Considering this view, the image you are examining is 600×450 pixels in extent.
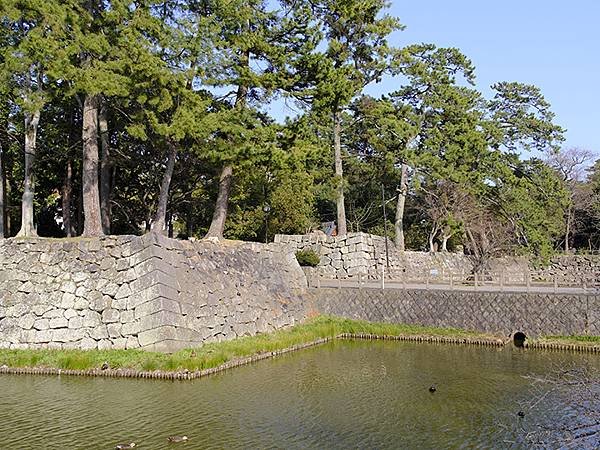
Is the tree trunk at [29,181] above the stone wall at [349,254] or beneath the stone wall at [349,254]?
above

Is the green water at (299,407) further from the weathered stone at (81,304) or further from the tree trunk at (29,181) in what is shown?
the tree trunk at (29,181)

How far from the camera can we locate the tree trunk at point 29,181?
21.4 m

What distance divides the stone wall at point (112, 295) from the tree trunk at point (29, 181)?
181 cm

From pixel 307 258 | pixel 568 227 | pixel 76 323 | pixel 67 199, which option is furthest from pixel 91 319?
pixel 568 227

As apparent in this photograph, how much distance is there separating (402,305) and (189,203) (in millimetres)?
12469

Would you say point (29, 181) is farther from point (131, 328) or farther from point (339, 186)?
point (339, 186)

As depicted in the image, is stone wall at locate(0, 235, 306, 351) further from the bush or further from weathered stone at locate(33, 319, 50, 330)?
the bush

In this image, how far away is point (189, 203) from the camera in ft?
102

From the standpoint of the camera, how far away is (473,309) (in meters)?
22.3

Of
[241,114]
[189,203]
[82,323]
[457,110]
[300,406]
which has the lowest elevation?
[300,406]

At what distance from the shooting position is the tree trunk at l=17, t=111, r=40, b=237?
70.2ft

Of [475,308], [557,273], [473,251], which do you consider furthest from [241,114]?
[557,273]

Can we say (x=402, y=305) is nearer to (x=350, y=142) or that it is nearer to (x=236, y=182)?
(x=236, y=182)

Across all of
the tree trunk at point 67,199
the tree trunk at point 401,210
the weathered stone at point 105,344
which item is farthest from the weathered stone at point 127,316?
the tree trunk at point 401,210
